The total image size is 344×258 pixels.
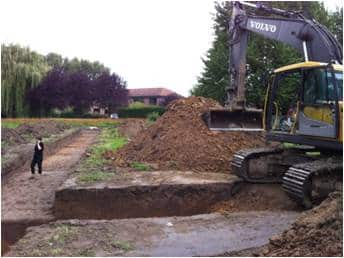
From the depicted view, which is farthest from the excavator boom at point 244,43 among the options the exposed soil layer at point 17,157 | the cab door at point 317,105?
the exposed soil layer at point 17,157

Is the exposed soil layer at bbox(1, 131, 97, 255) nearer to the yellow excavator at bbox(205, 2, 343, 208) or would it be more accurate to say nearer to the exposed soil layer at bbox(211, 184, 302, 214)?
the exposed soil layer at bbox(211, 184, 302, 214)

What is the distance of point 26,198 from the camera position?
10.6m

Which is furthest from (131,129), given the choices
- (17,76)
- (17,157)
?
(17,157)

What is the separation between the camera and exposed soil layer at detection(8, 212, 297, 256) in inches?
250

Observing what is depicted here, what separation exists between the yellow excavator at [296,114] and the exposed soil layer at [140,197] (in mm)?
894

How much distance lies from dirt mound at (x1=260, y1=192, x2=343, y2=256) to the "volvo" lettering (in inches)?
249

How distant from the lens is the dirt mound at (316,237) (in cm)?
477

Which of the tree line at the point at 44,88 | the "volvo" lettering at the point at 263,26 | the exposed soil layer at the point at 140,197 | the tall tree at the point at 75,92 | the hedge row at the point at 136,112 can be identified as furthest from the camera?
the hedge row at the point at 136,112

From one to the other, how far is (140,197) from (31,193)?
2760mm

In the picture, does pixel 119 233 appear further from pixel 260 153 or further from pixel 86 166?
pixel 86 166

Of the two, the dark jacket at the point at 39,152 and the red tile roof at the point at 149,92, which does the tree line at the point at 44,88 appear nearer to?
the dark jacket at the point at 39,152

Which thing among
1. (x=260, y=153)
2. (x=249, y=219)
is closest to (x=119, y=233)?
(x=249, y=219)

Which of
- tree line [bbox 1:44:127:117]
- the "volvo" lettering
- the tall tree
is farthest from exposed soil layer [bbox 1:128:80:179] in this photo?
the tall tree

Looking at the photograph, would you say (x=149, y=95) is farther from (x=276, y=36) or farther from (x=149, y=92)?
(x=276, y=36)
